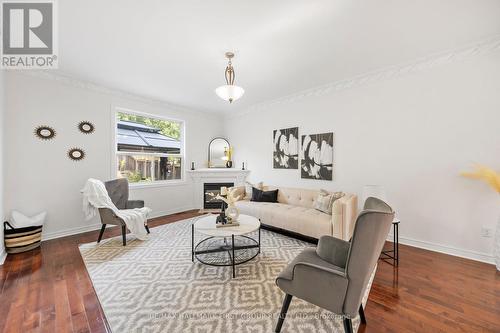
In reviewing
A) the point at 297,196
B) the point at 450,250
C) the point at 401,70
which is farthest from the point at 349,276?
the point at 401,70

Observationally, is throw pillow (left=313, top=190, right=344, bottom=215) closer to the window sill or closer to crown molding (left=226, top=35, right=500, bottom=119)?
crown molding (left=226, top=35, right=500, bottom=119)

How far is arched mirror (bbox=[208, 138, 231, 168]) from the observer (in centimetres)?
585

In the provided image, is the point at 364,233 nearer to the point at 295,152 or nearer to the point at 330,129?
the point at 330,129

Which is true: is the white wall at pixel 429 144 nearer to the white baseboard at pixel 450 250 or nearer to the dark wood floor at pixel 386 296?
the white baseboard at pixel 450 250

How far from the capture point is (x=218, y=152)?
591 cm

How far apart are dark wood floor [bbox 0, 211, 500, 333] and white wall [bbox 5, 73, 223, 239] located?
0.86 meters

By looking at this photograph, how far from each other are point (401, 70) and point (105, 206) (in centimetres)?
486

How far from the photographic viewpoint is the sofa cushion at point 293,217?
3020 millimetres

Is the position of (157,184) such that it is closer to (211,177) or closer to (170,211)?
(170,211)

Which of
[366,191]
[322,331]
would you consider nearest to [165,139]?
[366,191]

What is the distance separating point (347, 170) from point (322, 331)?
2.74 meters

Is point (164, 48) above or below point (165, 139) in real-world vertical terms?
above

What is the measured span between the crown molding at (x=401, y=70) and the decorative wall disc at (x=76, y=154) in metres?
4.01

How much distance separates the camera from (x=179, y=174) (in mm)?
5332
